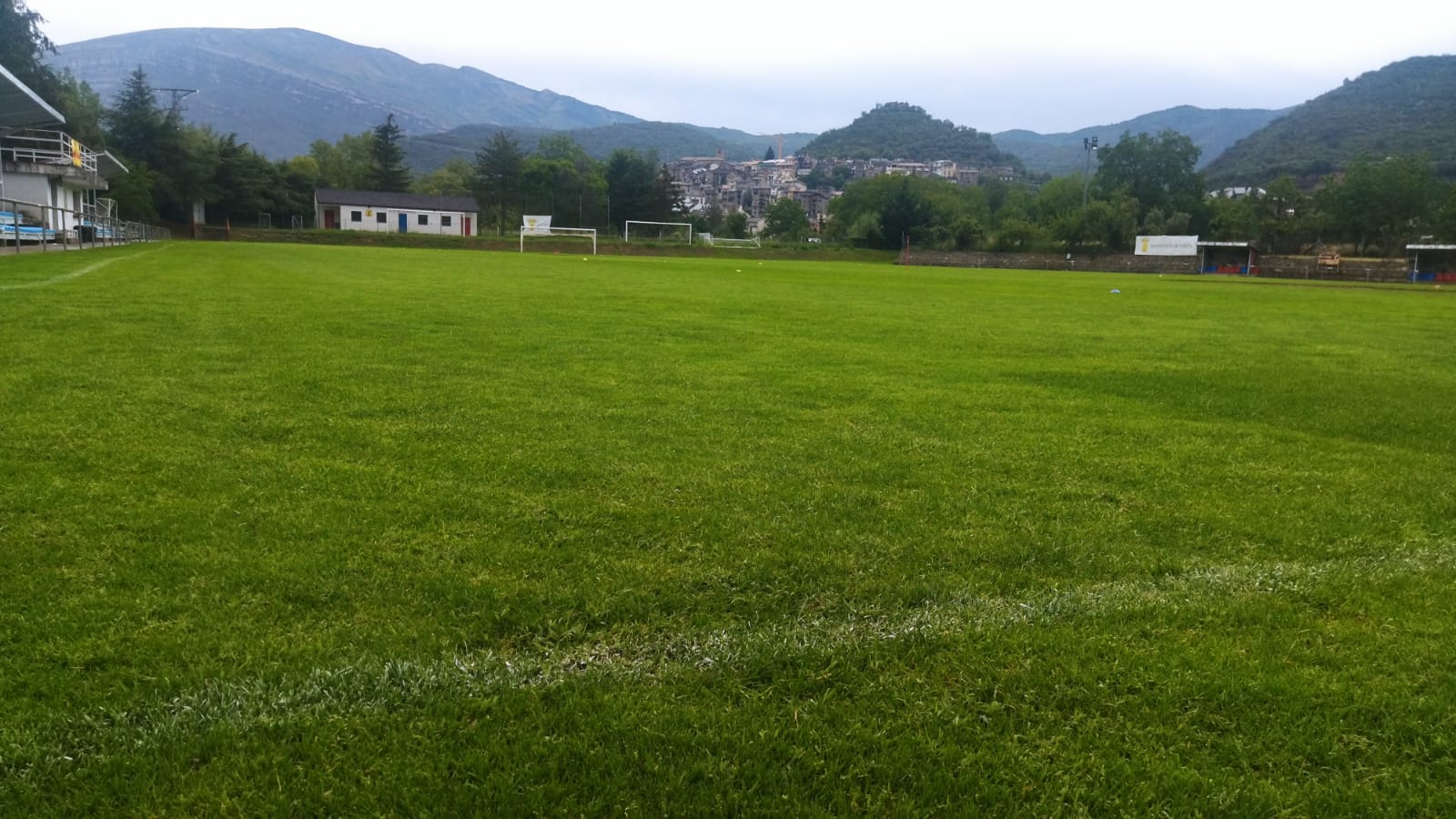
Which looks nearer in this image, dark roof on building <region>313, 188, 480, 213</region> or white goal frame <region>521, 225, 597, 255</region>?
white goal frame <region>521, 225, 597, 255</region>

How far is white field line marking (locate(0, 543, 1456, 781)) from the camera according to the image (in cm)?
229

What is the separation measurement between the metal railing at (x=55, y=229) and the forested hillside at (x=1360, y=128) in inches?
5794

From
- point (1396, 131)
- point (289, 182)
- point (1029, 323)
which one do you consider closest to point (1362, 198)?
point (1396, 131)

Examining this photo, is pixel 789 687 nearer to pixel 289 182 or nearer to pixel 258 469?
pixel 258 469

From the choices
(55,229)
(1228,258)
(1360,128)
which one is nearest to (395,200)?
(55,229)

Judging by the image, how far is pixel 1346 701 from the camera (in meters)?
2.60

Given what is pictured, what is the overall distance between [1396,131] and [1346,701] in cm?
17899

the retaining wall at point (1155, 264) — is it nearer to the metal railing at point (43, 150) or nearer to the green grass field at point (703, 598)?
the metal railing at point (43, 150)

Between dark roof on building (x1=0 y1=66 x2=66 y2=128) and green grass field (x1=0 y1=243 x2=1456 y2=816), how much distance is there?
96.2 ft

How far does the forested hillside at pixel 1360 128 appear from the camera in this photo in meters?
134

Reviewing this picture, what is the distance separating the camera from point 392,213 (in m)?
79.8

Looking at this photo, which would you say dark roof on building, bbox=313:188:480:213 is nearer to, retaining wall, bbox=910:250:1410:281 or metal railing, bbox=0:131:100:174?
metal railing, bbox=0:131:100:174

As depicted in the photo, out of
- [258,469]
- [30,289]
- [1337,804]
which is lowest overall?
[1337,804]

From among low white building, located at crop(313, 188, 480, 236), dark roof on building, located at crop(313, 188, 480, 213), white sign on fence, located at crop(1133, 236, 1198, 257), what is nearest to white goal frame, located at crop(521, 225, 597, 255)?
low white building, located at crop(313, 188, 480, 236)
